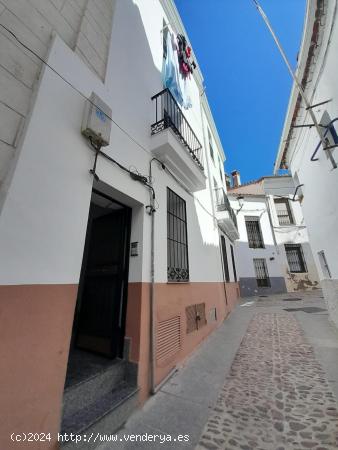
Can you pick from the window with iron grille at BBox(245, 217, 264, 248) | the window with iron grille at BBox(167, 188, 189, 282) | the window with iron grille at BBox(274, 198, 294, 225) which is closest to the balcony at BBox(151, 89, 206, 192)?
the window with iron grille at BBox(167, 188, 189, 282)

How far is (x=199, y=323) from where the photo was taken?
14.9ft

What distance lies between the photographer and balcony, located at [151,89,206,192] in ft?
12.7

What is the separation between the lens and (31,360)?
4.92ft

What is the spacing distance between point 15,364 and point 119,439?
137 cm

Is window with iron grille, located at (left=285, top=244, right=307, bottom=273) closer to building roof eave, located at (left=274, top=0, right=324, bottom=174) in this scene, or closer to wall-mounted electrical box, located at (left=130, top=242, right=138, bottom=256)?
building roof eave, located at (left=274, top=0, right=324, bottom=174)

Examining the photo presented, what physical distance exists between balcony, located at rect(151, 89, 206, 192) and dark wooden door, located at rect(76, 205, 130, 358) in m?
1.59

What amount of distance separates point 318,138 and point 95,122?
5.08 meters

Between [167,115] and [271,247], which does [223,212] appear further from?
[271,247]

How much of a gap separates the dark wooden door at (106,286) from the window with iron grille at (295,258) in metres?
15.6

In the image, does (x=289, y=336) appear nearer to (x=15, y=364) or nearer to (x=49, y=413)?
(x=49, y=413)

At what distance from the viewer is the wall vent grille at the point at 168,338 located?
3018 mm

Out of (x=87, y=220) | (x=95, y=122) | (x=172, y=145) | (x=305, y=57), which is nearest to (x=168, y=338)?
(x=87, y=220)

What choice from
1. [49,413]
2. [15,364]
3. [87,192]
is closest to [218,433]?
[49,413]

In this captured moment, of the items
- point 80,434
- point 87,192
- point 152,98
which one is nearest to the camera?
point 80,434
